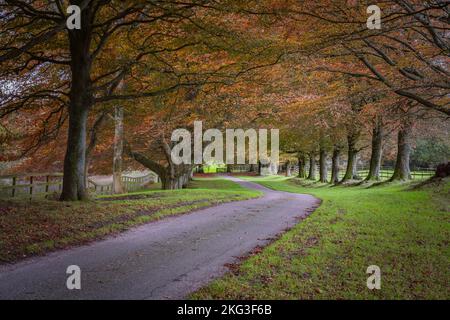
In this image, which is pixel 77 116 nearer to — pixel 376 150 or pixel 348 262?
pixel 348 262

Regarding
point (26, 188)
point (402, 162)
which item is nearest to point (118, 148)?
point (26, 188)

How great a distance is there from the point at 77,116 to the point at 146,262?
678 centimetres

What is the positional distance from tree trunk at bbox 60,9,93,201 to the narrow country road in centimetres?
318

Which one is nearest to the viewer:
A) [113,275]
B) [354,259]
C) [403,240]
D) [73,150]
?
[113,275]

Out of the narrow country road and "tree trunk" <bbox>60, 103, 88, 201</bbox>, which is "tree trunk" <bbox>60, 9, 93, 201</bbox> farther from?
the narrow country road

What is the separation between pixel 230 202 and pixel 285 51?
7382mm

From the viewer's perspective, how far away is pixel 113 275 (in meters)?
5.53

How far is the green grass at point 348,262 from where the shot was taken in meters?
4.90

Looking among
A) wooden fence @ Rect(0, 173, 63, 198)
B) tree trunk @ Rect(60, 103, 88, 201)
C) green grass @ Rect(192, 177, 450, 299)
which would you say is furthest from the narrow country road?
wooden fence @ Rect(0, 173, 63, 198)

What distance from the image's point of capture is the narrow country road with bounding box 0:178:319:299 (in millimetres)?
4902

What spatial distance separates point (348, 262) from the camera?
6223 mm

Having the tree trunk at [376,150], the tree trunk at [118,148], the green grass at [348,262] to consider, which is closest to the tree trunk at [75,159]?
the tree trunk at [118,148]

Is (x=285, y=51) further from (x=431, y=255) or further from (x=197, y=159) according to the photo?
(x=197, y=159)
